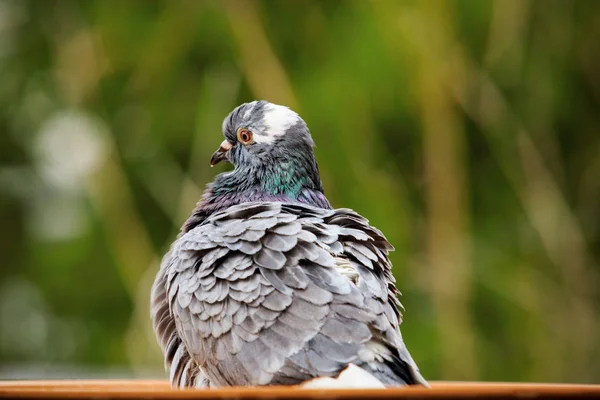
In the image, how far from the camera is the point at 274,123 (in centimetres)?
309

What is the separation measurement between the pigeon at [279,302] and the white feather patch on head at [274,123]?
0.27 m

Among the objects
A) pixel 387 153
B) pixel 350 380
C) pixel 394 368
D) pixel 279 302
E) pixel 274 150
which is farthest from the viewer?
pixel 387 153

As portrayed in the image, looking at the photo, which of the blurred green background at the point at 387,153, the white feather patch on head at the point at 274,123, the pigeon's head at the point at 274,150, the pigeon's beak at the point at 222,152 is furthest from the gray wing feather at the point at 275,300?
the blurred green background at the point at 387,153

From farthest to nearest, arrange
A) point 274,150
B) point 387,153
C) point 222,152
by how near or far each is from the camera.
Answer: point 387,153 → point 222,152 → point 274,150

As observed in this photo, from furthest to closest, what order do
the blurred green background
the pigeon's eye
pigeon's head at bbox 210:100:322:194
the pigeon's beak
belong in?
the blurred green background → the pigeon's beak → the pigeon's eye → pigeon's head at bbox 210:100:322:194

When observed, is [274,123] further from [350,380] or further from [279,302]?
[350,380]

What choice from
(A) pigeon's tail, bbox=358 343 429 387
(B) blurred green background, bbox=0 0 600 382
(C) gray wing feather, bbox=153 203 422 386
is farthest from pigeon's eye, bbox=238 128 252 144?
(B) blurred green background, bbox=0 0 600 382

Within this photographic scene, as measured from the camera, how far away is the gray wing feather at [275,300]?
7.16 ft

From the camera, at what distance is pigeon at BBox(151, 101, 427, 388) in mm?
2168

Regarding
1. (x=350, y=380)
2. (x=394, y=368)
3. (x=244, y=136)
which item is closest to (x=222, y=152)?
(x=244, y=136)

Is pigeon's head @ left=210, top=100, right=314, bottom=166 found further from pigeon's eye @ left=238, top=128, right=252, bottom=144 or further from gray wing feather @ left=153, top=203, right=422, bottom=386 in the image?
gray wing feather @ left=153, top=203, right=422, bottom=386

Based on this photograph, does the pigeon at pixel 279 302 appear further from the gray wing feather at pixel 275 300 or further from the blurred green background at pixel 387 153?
the blurred green background at pixel 387 153

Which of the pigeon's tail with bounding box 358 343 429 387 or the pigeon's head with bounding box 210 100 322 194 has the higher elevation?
the pigeon's head with bounding box 210 100 322 194

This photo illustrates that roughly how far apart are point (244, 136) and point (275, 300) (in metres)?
1.05
